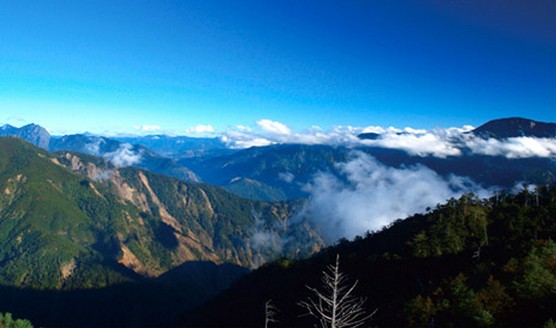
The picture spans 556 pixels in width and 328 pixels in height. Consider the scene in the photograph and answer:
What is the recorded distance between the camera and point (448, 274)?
10562 cm

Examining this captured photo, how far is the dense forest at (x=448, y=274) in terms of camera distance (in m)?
53.4

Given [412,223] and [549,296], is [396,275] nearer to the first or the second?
[412,223]

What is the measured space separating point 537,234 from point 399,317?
78.7 m

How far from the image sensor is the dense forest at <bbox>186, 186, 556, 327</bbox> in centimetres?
5338

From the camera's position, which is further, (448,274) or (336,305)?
(448,274)

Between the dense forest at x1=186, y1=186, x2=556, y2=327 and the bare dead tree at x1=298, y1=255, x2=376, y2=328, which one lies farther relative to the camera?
the dense forest at x1=186, y1=186, x2=556, y2=327

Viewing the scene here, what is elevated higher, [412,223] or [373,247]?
[412,223]

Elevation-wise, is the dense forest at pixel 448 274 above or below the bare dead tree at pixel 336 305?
below

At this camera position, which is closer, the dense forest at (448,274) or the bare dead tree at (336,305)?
the bare dead tree at (336,305)

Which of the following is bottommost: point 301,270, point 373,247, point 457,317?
point 301,270

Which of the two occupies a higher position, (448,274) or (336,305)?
(336,305)

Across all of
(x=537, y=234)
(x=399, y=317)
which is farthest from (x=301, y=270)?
(x=399, y=317)

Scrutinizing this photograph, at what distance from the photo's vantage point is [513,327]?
158 feet

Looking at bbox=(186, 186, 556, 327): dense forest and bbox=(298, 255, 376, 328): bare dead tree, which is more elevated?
bbox=(298, 255, 376, 328): bare dead tree
